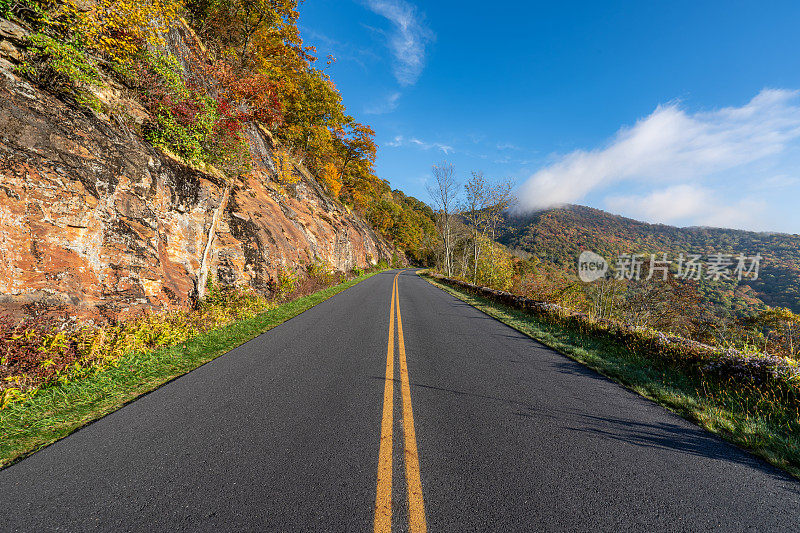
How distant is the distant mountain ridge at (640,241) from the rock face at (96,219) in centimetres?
4809

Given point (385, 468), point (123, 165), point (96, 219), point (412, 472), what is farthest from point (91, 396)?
point (123, 165)

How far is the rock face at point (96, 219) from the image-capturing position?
4.39 meters

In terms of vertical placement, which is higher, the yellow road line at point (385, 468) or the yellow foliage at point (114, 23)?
the yellow foliage at point (114, 23)

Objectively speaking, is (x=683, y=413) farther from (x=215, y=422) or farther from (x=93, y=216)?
(x=93, y=216)

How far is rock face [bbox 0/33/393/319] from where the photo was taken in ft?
14.4

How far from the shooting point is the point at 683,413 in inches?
146

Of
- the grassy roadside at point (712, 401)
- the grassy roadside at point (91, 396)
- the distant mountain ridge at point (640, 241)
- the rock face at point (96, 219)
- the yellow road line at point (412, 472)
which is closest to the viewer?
the yellow road line at point (412, 472)

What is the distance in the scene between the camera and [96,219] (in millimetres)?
5348

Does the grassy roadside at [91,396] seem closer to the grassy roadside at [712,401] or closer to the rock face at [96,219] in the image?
the rock face at [96,219]

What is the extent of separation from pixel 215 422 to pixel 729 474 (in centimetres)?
532

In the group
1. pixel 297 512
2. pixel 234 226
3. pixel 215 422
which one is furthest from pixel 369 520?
pixel 234 226

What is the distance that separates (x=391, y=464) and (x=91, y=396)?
4.27 metres

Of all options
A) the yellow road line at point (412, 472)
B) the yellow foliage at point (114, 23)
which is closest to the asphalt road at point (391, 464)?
the yellow road line at point (412, 472)

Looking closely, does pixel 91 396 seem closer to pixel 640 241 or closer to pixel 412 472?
pixel 412 472
